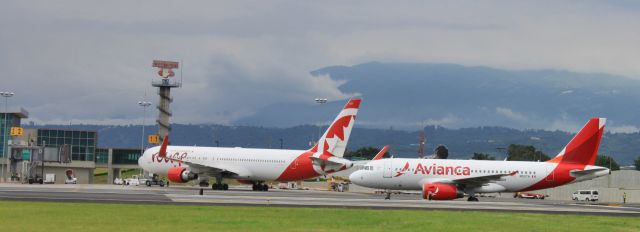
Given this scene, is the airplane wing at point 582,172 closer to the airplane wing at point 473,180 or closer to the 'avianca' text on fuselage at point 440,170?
the airplane wing at point 473,180

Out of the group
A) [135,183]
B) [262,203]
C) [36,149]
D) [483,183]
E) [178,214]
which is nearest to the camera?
[178,214]

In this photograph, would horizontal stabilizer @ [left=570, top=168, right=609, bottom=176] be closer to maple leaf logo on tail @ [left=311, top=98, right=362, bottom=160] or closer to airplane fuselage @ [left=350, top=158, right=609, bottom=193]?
airplane fuselage @ [left=350, top=158, right=609, bottom=193]

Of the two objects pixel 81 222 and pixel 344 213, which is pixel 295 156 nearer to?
pixel 344 213

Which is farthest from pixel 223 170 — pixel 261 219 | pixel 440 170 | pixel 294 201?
pixel 261 219

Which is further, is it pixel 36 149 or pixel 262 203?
pixel 36 149

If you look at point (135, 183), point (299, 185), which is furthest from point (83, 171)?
point (299, 185)

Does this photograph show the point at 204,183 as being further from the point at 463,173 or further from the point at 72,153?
the point at 72,153

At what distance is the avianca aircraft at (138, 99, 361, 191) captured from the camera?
3910 inches

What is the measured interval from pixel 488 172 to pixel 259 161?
1042 inches

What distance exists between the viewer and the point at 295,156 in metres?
101

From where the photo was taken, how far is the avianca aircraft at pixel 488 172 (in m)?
84.4

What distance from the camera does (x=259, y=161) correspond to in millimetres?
101875

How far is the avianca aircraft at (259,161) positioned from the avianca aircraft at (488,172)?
42.1 feet

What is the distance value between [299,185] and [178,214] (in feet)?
317
